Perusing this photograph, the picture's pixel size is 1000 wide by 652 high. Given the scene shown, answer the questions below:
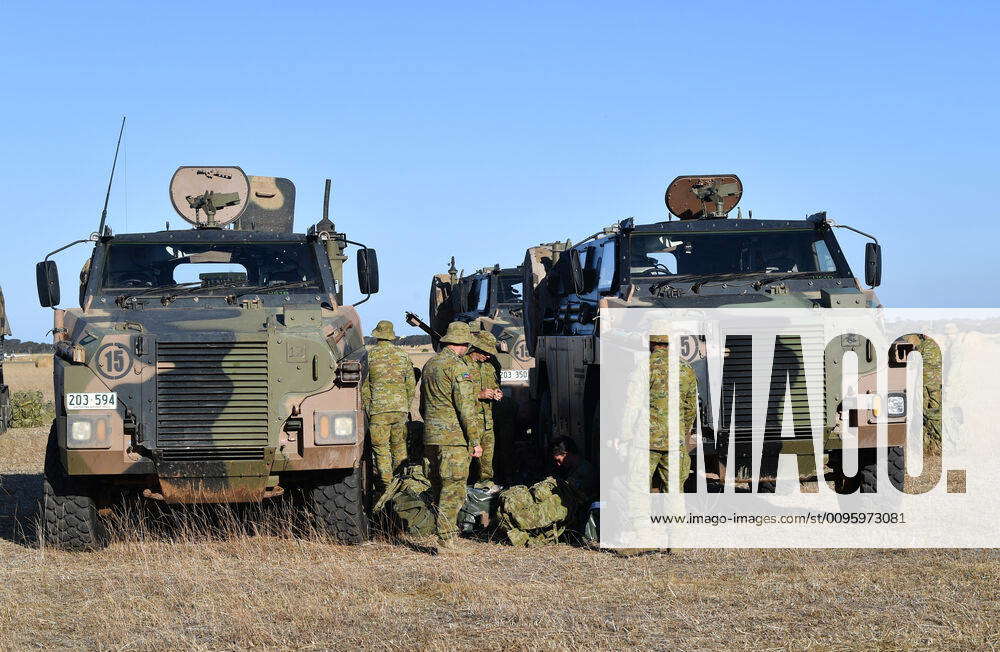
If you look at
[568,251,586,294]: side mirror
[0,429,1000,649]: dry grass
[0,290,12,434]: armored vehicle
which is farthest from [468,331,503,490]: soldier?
[0,290,12,434]: armored vehicle

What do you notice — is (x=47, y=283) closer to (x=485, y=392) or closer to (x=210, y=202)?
(x=210, y=202)

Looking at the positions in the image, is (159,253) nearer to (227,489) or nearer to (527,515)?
(227,489)

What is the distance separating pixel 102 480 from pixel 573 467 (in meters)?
3.61

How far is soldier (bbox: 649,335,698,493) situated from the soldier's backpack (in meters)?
0.82

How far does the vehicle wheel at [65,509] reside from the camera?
870 centimetres

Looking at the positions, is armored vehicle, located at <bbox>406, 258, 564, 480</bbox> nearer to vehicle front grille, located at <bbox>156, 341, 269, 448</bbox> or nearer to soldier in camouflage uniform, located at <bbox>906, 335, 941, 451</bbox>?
vehicle front grille, located at <bbox>156, 341, 269, 448</bbox>

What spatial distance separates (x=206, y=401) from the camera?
834 cm

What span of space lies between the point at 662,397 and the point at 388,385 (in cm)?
304

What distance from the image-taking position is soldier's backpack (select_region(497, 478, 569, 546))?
346 inches

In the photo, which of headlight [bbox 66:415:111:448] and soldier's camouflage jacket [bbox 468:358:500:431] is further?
soldier's camouflage jacket [bbox 468:358:500:431]

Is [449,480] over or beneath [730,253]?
beneath

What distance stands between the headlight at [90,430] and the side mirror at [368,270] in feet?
8.37

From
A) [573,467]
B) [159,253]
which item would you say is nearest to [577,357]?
[573,467]

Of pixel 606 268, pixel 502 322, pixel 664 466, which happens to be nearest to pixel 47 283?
pixel 606 268
